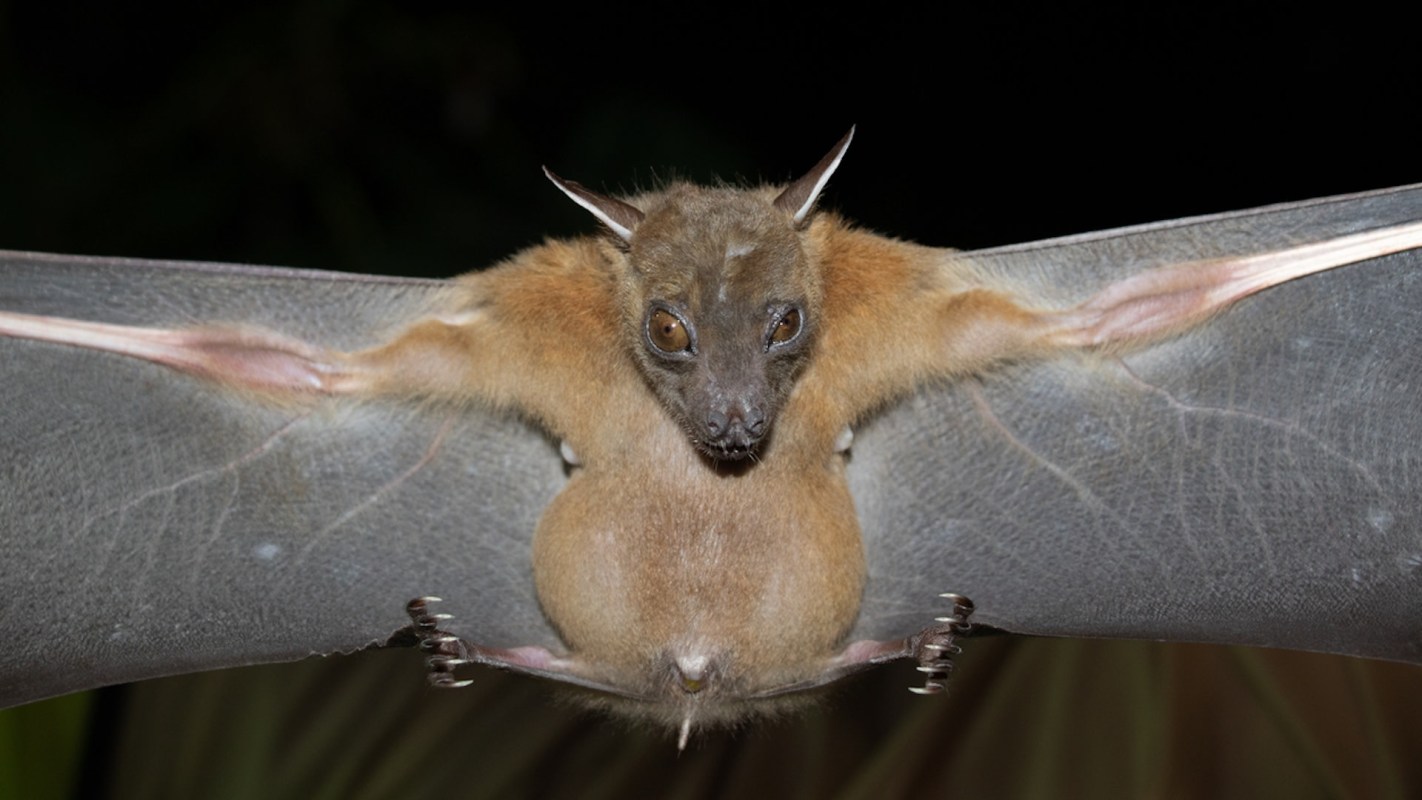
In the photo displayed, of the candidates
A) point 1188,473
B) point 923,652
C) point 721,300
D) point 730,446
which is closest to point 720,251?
point 721,300

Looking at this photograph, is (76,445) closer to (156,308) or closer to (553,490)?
(156,308)

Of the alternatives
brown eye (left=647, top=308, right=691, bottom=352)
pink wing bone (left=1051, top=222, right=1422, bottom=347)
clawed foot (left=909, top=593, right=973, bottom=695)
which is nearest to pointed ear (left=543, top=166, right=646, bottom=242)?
brown eye (left=647, top=308, right=691, bottom=352)

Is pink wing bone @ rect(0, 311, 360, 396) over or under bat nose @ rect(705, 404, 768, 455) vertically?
over

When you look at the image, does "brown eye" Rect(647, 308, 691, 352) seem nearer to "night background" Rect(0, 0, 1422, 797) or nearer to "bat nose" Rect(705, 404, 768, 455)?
"bat nose" Rect(705, 404, 768, 455)

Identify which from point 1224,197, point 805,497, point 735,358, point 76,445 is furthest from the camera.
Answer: point 1224,197

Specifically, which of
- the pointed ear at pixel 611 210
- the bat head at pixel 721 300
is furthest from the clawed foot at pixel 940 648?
the pointed ear at pixel 611 210

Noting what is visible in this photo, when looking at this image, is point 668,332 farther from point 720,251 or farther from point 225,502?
point 225,502

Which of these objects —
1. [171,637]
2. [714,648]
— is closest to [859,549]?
[714,648]
